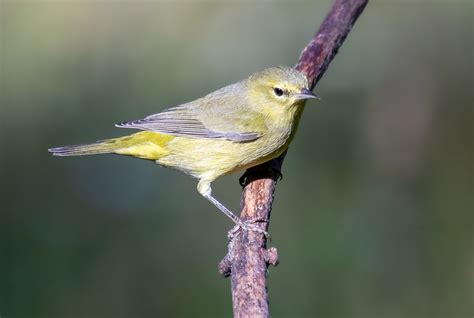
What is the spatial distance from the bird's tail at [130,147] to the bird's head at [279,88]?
82 cm

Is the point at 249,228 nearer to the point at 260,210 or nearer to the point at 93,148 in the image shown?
the point at 260,210

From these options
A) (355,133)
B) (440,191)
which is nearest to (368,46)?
(355,133)

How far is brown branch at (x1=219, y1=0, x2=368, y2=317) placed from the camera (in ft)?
11.9

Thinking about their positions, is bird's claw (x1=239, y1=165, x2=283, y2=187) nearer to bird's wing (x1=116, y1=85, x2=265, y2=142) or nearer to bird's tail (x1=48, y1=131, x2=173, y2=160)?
bird's wing (x1=116, y1=85, x2=265, y2=142)

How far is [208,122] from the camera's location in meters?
5.44

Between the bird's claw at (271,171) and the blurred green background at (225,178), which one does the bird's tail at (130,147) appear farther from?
the blurred green background at (225,178)

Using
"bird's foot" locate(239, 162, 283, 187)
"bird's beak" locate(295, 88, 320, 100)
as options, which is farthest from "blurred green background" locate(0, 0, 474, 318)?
"bird's beak" locate(295, 88, 320, 100)

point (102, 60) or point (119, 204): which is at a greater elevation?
point (102, 60)


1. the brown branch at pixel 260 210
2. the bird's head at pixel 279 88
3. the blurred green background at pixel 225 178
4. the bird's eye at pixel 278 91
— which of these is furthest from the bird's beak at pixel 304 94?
the blurred green background at pixel 225 178

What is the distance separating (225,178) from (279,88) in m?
2.37

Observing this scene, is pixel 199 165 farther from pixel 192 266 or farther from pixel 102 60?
pixel 102 60

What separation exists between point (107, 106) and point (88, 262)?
284 cm

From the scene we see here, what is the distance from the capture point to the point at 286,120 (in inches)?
207

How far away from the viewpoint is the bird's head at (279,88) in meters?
5.08
